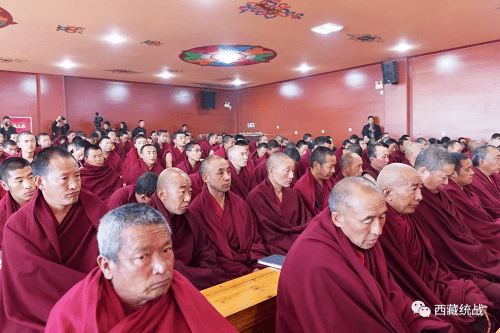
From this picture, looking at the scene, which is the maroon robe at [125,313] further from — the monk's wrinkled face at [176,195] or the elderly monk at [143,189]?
the elderly monk at [143,189]

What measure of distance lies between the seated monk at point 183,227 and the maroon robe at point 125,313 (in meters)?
1.20

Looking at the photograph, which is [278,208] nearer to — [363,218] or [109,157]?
[363,218]

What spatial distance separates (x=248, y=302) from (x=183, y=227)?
3.08 ft

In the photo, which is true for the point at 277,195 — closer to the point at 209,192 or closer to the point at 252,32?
A: the point at 209,192

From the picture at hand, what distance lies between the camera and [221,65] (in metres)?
11.4

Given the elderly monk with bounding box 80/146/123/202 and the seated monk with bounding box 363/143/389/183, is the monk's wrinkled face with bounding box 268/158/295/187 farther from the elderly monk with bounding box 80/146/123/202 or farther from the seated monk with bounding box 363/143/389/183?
the elderly monk with bounding box 80/146/123/202

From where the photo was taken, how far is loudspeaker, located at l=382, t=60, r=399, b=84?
10805 mm

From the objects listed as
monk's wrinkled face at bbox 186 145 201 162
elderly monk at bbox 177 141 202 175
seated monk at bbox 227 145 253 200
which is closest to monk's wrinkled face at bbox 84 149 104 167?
elderly monk at bbox 177 141 202 175

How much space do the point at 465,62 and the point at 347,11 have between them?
4.75 metres

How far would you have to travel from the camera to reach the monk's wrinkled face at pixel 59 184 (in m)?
2.08

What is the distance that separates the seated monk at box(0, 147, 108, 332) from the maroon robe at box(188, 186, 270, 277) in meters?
0.85

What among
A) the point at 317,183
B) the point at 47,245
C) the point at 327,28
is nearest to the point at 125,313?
the point at 47,245

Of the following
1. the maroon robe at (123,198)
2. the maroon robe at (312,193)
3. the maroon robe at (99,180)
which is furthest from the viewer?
the maroon robe at (99,180)

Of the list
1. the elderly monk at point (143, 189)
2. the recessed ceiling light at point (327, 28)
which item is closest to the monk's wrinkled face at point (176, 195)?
the elderly monk at point (143, 189)
